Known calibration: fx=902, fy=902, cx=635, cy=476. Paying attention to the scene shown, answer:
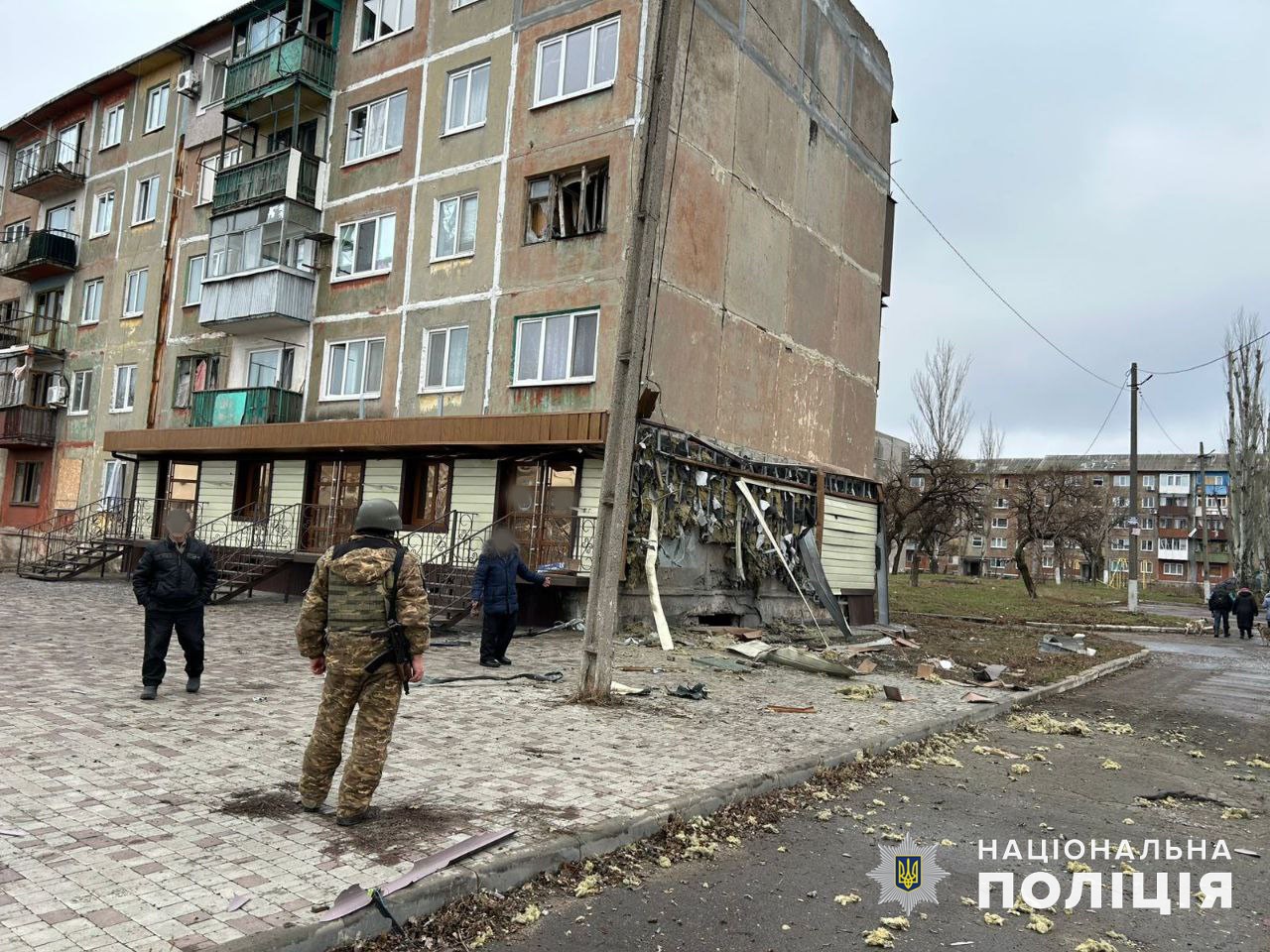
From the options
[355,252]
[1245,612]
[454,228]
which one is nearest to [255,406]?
[355,252]

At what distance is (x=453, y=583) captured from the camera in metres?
15.6

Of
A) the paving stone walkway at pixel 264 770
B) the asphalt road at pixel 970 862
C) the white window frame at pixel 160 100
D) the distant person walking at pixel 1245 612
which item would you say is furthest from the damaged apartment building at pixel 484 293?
the distant person walking at pixel 1245 612

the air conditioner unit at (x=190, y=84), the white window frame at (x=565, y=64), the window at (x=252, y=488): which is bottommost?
the window at (x=252, y=488)

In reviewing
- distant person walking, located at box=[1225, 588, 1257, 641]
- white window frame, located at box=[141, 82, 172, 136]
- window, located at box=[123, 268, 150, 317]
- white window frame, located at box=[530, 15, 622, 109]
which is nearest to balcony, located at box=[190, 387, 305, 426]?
window, located at box=[123, 268, 150, 317]

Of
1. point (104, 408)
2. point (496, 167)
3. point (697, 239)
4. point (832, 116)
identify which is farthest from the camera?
point (104, 408)

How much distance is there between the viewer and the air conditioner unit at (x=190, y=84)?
86.1 ft

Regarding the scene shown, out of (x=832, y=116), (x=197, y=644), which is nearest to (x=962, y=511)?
(x=832, y=116)

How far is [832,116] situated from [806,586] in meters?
11.6

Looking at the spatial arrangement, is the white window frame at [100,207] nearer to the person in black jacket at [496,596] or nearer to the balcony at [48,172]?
the balcony at [48,172]

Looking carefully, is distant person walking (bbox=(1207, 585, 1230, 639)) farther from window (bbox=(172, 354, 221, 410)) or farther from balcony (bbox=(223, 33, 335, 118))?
window (bbox=(172, 354, 221, 410))

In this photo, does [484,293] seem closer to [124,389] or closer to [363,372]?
[363,372]

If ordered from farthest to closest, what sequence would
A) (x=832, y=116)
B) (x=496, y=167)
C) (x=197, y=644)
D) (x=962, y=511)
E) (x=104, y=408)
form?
(x=962, y=511)
(x=104, y=408)
(x=832, y=116)
(x=496, y=167)
(x=197, y=644)

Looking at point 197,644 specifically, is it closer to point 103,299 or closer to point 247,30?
point 247,30

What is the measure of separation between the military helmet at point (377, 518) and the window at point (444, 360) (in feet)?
44.3
